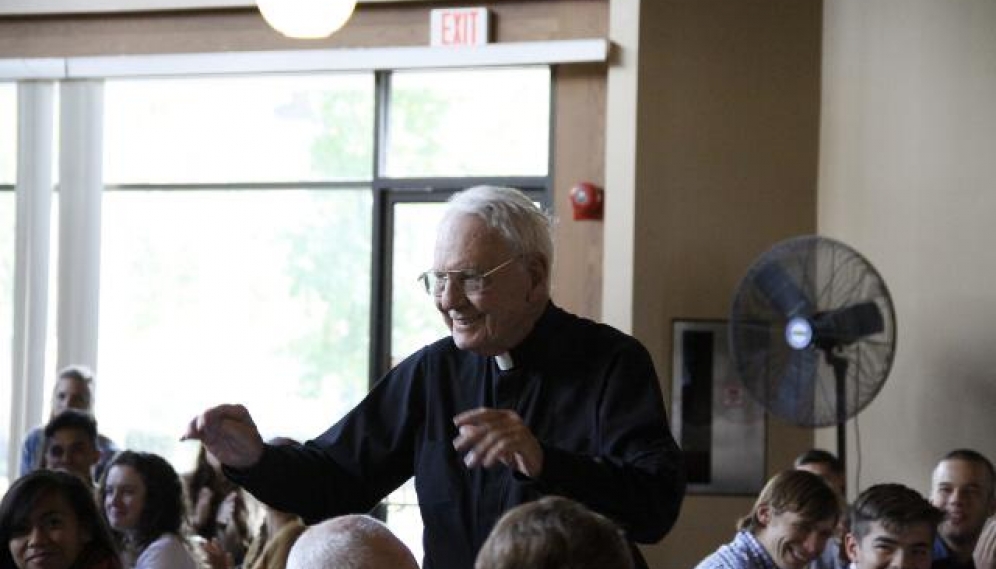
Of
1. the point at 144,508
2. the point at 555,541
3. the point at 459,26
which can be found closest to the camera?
the point at 555,541

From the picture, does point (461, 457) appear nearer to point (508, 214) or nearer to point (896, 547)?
point (508, 214)

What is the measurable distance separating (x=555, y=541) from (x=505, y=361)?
4.20ft

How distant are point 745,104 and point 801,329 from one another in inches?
64.7

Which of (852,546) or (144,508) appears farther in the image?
(144,508)

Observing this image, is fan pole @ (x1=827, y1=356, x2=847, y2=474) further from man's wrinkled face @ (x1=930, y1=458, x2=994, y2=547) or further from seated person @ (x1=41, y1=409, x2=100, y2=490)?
seated person @ (x1=41, y1=409, x2=100, y2=490)

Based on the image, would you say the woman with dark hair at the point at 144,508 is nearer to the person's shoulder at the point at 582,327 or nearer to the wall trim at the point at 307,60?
the person's shoulder at the point at 582,327

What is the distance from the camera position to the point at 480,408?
2.75 m

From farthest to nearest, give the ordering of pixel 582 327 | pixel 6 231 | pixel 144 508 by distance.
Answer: pixel 6 231 < pixel 144 508 < pixel 582 327

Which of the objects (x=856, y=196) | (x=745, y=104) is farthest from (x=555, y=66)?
(x=856, y=196)

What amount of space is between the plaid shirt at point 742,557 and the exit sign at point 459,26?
14.6ft

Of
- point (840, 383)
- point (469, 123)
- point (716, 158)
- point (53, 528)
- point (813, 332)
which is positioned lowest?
point (53, 528)

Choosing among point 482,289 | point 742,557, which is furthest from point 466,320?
point 742,557

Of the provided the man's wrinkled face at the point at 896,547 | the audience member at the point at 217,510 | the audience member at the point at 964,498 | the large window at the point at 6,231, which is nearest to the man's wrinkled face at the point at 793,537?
the man's wrinkled face at the point at 896,547

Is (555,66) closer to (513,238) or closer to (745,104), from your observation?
(745,104)
